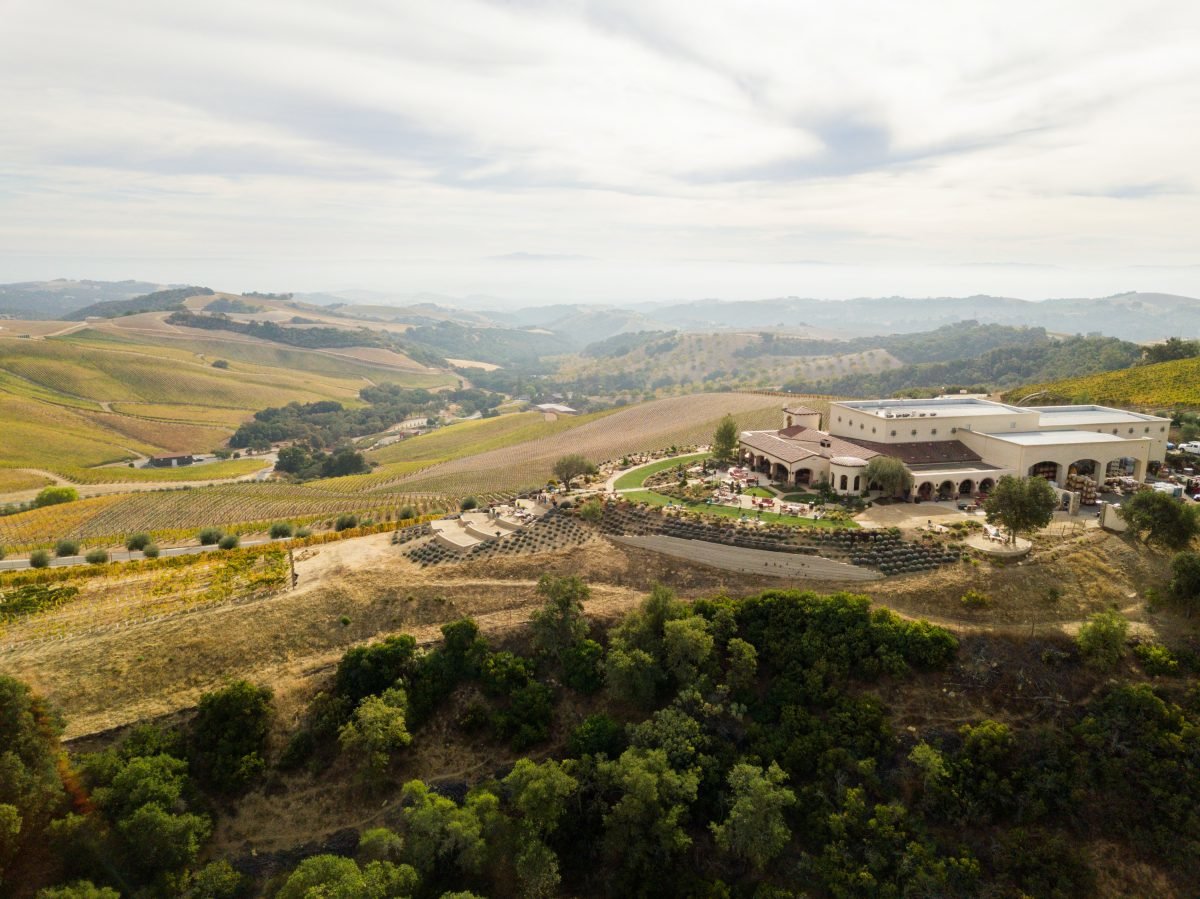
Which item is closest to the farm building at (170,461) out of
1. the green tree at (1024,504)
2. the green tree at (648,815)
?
the green tree at (648,815)

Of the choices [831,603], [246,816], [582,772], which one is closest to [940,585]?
[831,603]

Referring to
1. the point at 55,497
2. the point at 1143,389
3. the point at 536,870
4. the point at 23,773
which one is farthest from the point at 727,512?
the point at 55,497

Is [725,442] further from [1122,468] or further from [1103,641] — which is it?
[1103,641]

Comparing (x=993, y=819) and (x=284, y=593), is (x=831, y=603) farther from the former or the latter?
(x=284, y=593)

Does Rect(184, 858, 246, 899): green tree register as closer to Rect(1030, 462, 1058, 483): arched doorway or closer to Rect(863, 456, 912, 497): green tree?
Rect(863, 456, 912, 497): green tree

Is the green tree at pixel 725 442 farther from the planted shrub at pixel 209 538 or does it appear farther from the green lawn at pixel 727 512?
the planted shrub at pixel 209 538
